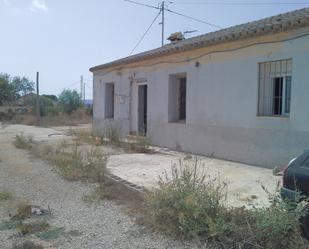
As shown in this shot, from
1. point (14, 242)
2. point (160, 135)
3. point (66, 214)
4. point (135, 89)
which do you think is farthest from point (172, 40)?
point (14, 242)

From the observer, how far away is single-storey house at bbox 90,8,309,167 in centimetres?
926

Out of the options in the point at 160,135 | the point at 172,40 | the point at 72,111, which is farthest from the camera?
the point at 72,111

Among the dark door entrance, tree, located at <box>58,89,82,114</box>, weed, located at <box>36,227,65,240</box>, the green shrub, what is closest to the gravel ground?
weed, located at <box>36,227,65,240</box>

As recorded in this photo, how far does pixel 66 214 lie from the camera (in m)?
6.18

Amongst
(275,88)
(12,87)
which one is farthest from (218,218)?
(12,87)

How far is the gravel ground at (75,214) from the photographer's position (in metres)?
4.88

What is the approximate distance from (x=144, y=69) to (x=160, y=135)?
282 centimetres

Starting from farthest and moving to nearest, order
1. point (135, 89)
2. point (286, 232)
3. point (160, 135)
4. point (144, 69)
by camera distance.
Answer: point (135, 89), point (144, 69), point (160, 135), point (286, 232)

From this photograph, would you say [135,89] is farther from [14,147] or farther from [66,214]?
[66,214]

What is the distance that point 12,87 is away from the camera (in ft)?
196

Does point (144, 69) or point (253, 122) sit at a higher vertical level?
point (144, 69)

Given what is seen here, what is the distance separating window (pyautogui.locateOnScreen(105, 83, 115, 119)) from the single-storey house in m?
3.41

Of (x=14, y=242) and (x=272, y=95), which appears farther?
(x=272, y=95)

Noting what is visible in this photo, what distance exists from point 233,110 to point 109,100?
30.7 ft
